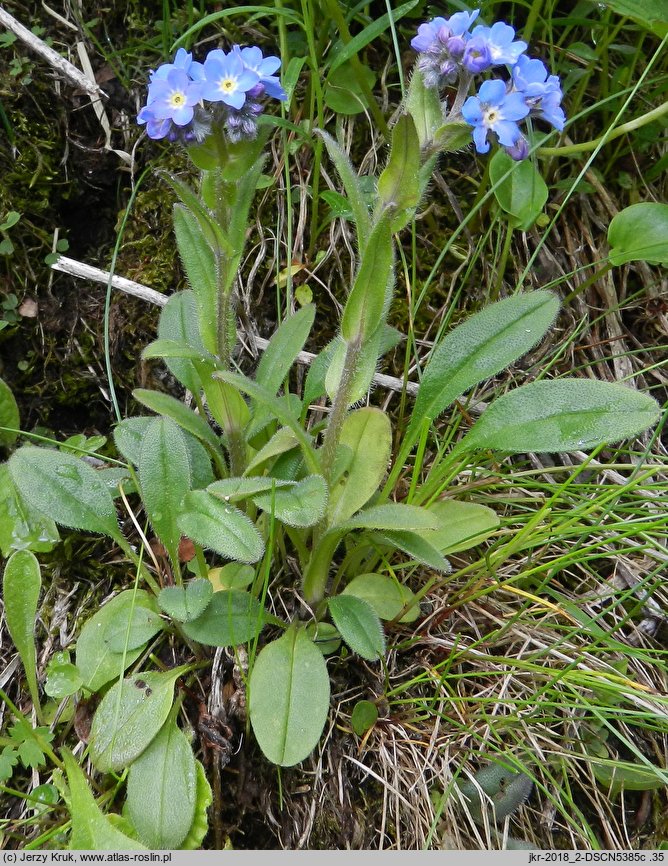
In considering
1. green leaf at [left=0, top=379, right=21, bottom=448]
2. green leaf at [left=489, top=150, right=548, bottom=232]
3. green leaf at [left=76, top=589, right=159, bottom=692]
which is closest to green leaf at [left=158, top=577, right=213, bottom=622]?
green leaf at [left=76, top=589, right=159, bottom=692]

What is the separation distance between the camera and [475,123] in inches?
63.6

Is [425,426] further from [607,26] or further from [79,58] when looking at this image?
[79,58]

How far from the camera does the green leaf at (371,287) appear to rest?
1.67 m

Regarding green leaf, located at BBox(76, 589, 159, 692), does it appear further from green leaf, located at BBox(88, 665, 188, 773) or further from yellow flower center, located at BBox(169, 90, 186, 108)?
yellow flower center, located at BBox(169, 90, 186, 108)

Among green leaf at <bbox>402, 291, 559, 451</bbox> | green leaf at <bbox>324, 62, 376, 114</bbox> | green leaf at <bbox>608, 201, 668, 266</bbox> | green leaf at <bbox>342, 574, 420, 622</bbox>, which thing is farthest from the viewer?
green leaf at <bbox>324, 62, 376, 114</bbox>

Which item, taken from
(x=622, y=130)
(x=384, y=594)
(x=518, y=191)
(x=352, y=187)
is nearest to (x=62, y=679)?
(x=384, y=594)

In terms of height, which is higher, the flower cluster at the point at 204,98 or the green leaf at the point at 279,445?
the flower cluster at the point at 204,98

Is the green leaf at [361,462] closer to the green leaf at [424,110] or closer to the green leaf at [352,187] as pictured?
the green leaf at [352,187]

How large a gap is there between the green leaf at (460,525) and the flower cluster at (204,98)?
45.4 inches

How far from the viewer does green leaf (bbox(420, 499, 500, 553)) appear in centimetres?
201

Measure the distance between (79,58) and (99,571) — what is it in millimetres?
1966

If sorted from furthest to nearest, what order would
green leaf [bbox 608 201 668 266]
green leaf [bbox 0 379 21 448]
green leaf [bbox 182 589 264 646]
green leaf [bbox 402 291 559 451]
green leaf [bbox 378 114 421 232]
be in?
1. green leaf [bbox 0 379 21 448]
2. green leaf [bbox 608 201 668 266]
3. green leaf [bbox 402 291 559 451]
4. green leaf [bbox 182 589 264 646]
5. green leaf [bbox 378 114 421 232]

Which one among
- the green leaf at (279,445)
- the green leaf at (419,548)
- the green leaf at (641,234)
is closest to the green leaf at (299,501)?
the green leaf at (279,445)

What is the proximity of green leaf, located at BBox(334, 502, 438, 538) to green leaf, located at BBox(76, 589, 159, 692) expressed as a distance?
0.67 meters
